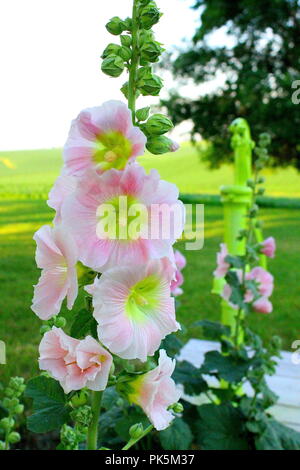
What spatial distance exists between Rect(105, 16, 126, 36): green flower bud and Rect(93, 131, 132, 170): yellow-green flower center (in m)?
0.14

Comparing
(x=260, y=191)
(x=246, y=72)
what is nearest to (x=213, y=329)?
(x=260, y=191)

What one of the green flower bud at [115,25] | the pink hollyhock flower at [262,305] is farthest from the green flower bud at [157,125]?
the pink hollyhock flower at [262,305]

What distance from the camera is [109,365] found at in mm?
521

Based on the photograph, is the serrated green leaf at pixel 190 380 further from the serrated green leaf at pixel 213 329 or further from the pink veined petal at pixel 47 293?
the pink veined petal at pixel 47 293

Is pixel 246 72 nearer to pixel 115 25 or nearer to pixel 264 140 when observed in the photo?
pixel 264 140

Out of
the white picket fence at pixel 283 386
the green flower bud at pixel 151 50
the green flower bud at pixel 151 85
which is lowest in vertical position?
the white picket fence at pixel 283 386

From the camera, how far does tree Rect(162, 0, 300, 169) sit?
8984 mm

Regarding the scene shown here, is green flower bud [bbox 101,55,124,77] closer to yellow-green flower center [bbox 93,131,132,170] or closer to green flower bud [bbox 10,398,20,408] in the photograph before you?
yellow-green flower center [bbox 93,131,132,170]

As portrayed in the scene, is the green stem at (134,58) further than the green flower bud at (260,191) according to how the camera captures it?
No

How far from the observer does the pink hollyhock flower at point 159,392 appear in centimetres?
55

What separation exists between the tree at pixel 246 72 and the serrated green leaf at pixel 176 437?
26.5 ft

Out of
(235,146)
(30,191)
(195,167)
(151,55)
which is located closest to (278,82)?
(195,167)

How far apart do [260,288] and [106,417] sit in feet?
1.67
